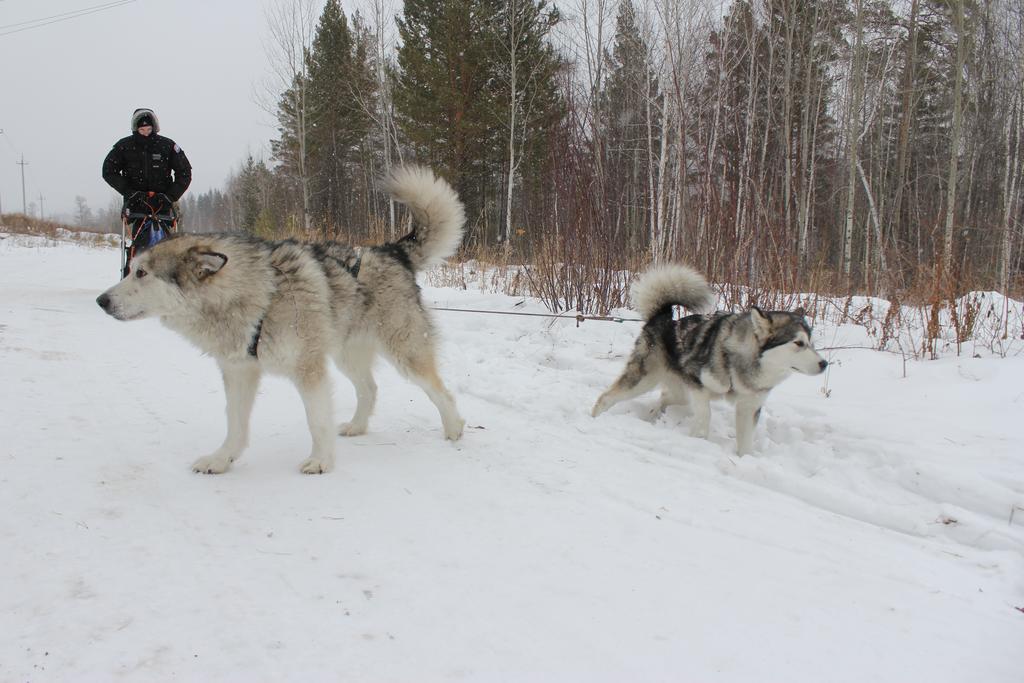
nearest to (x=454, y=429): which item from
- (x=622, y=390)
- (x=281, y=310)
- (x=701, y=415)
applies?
(x=281, y=310)

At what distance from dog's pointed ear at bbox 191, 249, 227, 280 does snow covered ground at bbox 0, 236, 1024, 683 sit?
1046 millimetres

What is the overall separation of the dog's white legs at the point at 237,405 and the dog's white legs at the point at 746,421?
321 cm

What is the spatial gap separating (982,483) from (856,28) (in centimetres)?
1795

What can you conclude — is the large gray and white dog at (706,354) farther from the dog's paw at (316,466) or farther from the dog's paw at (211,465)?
the dog's paw at (211,465)

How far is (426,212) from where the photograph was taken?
3.53 m

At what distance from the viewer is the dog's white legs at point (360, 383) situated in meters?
3.55

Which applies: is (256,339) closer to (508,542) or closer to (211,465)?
(211,465)

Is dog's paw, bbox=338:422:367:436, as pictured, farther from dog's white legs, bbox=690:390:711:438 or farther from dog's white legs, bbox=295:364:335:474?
dog's white legs, bbox=690:390:711:438

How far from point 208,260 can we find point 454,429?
171cm

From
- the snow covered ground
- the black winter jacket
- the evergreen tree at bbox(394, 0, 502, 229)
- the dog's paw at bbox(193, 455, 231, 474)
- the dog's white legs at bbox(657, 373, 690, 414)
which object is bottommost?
the snow covered ground

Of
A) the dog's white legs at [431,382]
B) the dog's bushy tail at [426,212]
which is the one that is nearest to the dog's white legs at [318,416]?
the dog's white legs at [431,382]

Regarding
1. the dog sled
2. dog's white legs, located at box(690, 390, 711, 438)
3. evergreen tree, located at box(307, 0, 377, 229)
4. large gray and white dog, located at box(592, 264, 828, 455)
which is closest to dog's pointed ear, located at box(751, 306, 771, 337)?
large gray and white dog, located at box(592, 264, 828, 455)

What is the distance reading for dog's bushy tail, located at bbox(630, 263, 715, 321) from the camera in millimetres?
4492

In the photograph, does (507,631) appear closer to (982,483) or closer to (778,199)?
(982,483)
